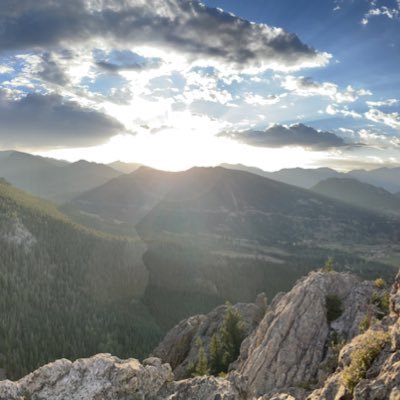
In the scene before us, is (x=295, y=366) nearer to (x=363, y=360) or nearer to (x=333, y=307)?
(x=333, y=307)

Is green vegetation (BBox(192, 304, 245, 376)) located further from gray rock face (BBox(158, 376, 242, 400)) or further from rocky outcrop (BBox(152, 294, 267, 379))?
gray rock face (BBox(158, 376, 242, 400))

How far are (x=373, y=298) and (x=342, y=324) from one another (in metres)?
6.20

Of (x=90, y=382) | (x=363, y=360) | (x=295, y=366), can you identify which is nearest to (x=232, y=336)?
(x=295, y=366)

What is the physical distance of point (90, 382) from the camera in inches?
1331

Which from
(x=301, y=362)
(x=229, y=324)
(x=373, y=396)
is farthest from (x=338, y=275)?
(x=373, y=396)

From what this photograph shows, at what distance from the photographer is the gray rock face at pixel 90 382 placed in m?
32.9

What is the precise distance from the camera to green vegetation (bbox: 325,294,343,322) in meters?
65.8

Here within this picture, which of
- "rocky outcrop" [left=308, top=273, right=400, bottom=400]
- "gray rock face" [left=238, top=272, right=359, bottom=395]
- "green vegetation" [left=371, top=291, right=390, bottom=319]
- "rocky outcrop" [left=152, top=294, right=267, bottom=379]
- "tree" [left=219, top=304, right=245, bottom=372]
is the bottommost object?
"rocky outcrop" [left=152, top=294, right=267, bottom=379]

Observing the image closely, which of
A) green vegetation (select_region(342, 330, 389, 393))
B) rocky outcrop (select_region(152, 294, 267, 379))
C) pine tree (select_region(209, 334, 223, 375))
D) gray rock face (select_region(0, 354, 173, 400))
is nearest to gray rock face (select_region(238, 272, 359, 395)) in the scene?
pine tree (select_region(209, 334, 223, 375))

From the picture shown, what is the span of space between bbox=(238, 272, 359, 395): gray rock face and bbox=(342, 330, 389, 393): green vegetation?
29.2 meters

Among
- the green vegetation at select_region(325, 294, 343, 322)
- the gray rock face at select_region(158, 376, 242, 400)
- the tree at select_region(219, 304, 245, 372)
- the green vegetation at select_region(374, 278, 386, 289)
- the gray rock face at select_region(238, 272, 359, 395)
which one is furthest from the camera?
the tree at select_region(219, 304, 245, 372)

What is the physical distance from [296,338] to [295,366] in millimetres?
5057

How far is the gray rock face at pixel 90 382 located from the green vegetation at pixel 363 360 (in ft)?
55.8

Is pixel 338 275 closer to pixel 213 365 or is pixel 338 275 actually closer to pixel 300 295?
pixel 300 295
